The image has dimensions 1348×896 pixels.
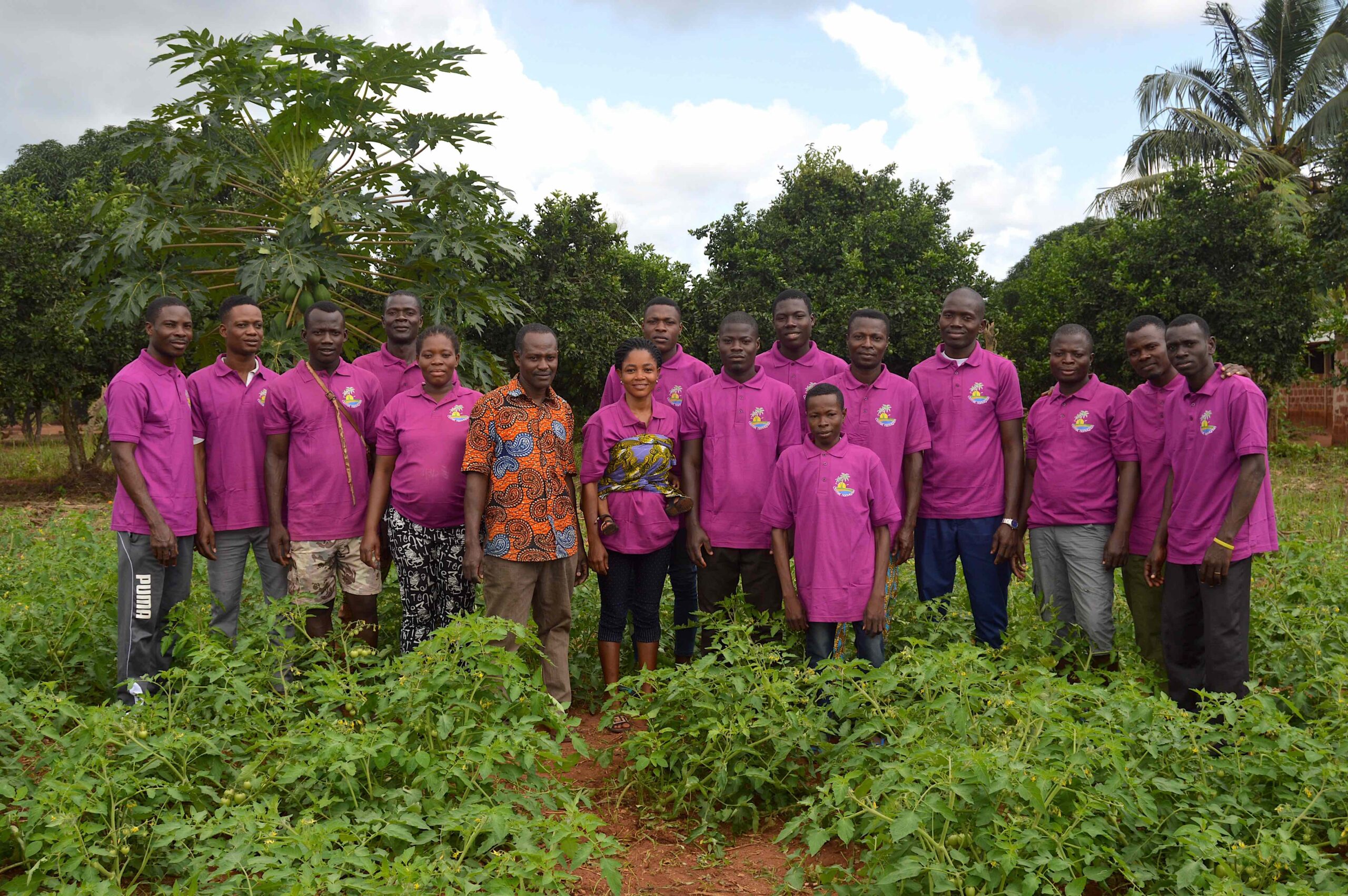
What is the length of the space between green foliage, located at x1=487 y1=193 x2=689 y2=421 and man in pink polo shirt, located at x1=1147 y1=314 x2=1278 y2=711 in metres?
12.4

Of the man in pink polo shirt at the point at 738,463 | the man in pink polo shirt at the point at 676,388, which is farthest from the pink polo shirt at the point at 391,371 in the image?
the man in pink polo shirt at the point at 738,463

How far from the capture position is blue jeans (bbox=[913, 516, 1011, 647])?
16.1ft

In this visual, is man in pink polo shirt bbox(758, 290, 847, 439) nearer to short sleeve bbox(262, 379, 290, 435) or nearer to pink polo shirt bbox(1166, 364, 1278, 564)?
pink polo shirt bbox(1166, 364, 1278, 564)

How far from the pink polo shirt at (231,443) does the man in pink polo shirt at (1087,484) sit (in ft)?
12.6

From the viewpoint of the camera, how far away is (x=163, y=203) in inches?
304

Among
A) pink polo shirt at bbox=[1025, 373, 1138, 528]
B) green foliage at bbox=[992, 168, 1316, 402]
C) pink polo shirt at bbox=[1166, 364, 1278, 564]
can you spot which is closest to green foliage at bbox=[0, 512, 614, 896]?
pink polo shirt at bbox=[1025, 373, 1138, 528]

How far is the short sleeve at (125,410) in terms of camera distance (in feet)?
14.2

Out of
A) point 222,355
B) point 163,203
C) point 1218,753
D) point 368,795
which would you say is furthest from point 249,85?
point 1218,753

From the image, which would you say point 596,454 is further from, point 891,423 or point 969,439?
point 969,439

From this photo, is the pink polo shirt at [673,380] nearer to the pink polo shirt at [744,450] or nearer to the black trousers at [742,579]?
the pink polo shirt at [744,450]

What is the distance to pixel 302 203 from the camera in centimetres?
788

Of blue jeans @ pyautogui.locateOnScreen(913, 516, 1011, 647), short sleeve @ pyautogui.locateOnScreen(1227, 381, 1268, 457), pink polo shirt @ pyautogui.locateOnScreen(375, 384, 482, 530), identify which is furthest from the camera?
blue jeans @ pyautogui.locateOnScreen(913, 516, 1011, 647)

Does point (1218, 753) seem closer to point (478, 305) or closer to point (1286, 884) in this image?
point (1286, 884)

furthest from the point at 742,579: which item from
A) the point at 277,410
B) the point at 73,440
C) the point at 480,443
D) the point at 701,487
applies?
the point at 73,440
